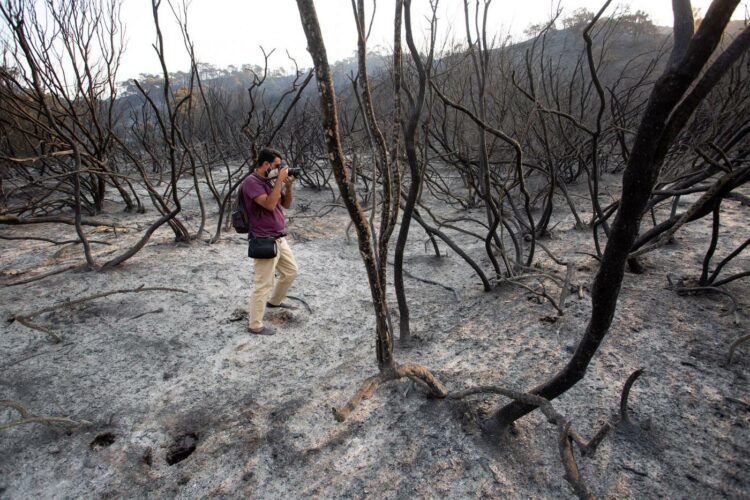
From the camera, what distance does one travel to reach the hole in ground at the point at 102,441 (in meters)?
1.72

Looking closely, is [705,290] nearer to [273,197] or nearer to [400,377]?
[400,377]

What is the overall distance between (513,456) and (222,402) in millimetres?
1461

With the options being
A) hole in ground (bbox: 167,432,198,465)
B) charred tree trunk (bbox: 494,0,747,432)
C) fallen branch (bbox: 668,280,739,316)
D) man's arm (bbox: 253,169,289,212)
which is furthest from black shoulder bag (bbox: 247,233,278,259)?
fallen branch (bbox: 668,280,739,316)

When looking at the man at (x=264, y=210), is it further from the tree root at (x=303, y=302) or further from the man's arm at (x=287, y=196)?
the tree root at (x=303, y=302)

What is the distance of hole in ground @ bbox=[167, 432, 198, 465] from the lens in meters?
1.68

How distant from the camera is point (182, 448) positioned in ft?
5.68

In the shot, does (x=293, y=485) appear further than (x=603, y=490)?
Yes

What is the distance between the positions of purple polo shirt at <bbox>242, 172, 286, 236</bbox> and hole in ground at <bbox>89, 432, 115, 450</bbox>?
139cm

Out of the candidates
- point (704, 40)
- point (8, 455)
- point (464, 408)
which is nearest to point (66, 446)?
point (8, 455)

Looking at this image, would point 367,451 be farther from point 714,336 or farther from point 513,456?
point 714,336

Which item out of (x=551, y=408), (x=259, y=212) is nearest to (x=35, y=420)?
(x=259, y=212)

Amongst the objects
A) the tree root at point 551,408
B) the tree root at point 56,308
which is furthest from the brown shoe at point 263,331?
the tree root at point 551,408

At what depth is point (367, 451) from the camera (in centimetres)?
162

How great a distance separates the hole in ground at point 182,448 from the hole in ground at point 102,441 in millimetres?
296
